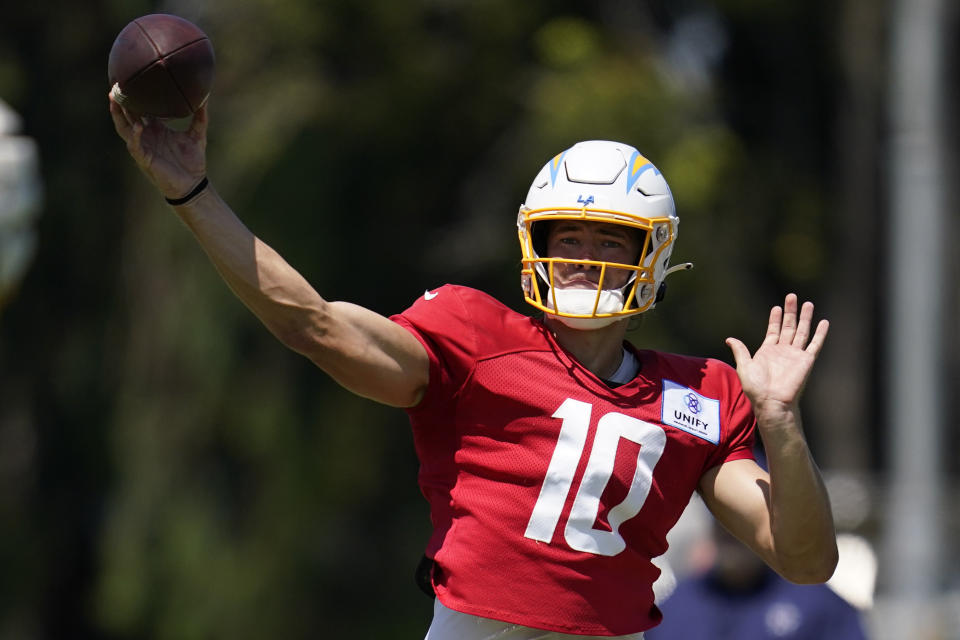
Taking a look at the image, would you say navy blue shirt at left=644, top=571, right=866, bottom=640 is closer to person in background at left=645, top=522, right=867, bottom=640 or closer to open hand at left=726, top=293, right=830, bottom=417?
person in background at left=645, top=522, right=867, bottom=640

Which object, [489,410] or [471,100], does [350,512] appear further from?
[489,410]

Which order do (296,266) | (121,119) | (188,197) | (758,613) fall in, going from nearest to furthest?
(188,197) → (121,119) → (758,613) → (296,266)

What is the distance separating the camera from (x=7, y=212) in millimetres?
6414

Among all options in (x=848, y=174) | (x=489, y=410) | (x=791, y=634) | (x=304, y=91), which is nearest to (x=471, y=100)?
(x=304, y=91)

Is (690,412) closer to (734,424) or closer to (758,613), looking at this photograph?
(734,424)

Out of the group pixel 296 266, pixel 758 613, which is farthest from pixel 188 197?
pixel 296 266

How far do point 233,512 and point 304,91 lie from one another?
4.60 m

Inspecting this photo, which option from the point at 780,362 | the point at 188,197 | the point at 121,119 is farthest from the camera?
the point at 780,362

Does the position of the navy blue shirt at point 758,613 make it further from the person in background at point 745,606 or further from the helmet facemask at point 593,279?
the helmet facemask at point 593,279

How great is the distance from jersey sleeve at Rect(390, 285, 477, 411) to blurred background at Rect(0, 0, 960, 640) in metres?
9.97

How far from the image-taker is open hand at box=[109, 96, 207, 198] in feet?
13.5

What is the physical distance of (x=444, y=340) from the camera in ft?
14.3

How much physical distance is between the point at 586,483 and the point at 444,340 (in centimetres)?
53

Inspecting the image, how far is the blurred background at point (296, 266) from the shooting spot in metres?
16.4
